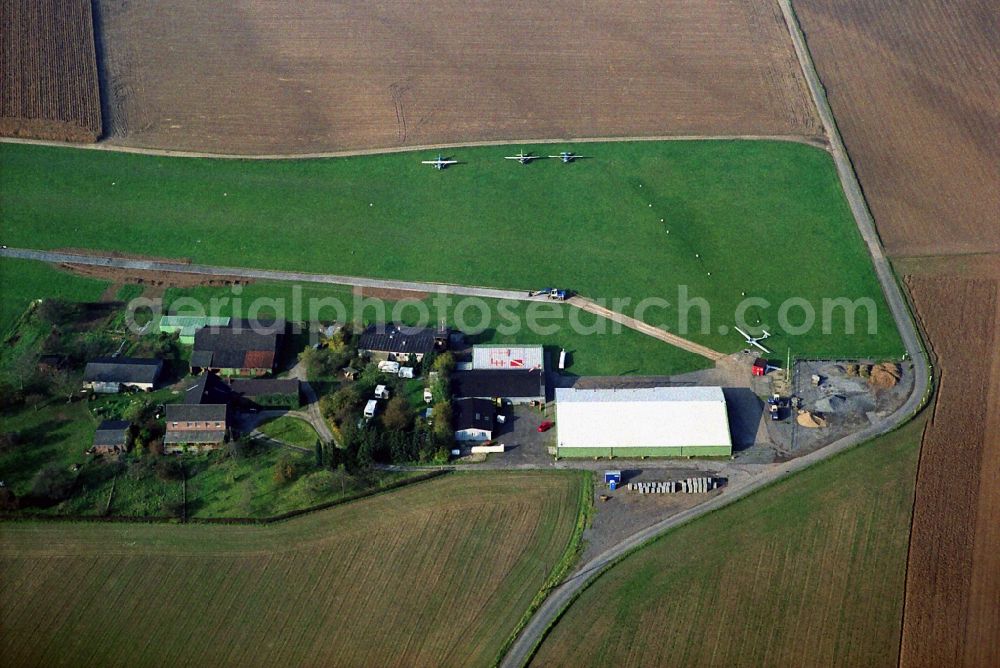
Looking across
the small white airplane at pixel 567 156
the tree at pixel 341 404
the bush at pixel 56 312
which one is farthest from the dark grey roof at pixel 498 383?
the bush at pixel 56 312

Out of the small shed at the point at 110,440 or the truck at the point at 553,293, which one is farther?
the truck at the point at 553,293

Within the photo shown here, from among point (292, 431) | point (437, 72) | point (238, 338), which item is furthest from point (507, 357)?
point (437, 72)

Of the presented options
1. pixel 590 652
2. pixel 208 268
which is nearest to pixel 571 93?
pixel 208 268

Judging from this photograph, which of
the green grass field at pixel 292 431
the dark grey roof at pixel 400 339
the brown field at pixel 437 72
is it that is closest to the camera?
the green grass field at pixel 292 431

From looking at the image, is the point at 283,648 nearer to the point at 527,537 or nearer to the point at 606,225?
the point at 527,537

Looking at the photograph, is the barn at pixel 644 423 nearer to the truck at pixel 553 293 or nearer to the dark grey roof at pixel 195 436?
the truck at pixel 553 293

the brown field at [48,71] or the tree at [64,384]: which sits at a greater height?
the brown field at [48,71]

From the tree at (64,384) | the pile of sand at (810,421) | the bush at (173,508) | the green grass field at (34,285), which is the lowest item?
the bush at (173,508)

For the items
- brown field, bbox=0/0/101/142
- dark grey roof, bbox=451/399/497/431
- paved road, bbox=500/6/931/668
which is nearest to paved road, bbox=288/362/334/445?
dark grey roof, bbox=451/399/497/431
